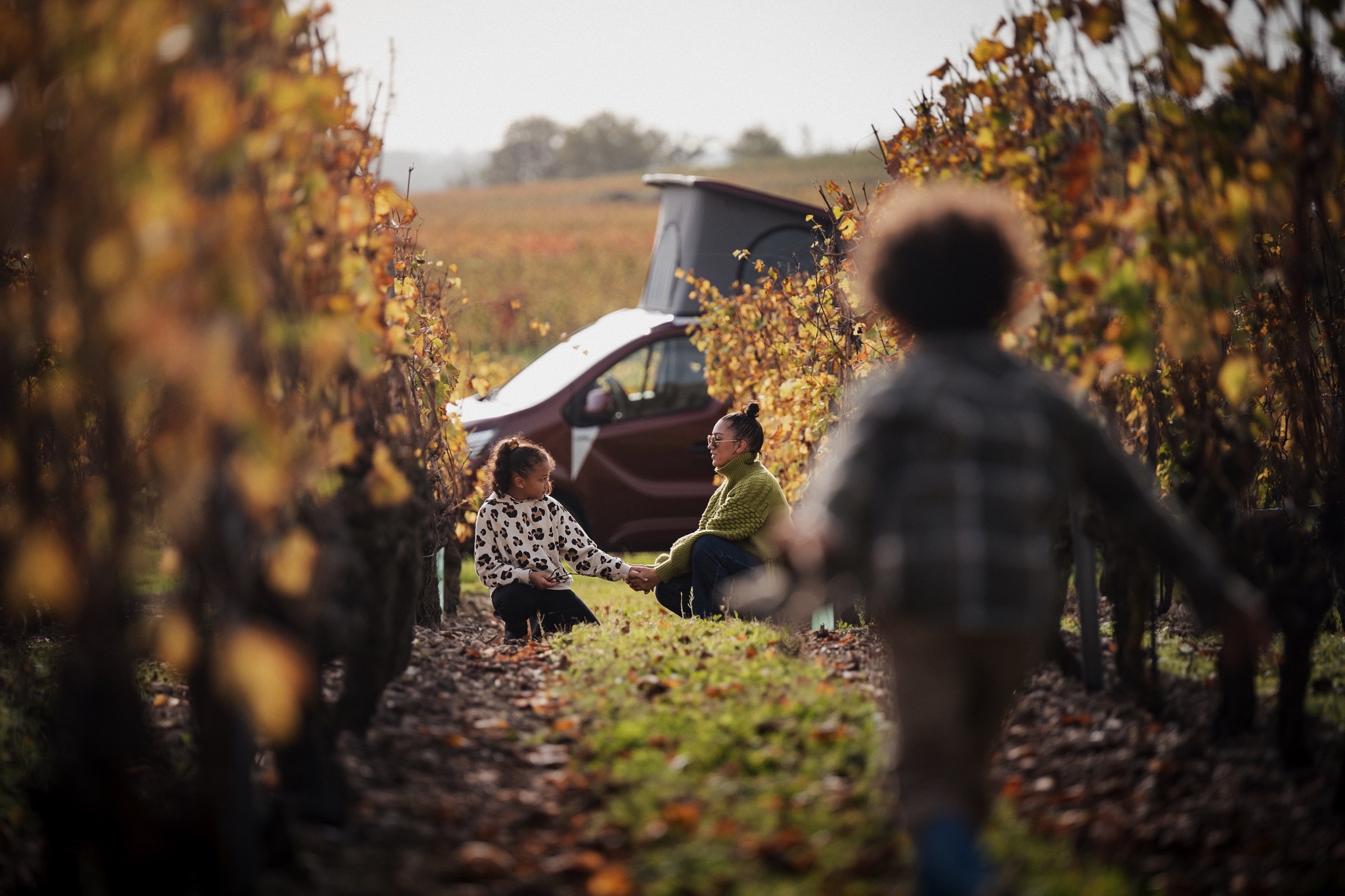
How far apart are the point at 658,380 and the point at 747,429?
3.36 m

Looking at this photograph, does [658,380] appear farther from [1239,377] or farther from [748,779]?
[1239,377]

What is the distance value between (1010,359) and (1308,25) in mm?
1548

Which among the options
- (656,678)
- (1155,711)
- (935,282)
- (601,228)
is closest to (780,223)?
(656,678)

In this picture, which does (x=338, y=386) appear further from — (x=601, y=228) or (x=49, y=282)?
(x=601, y=228)

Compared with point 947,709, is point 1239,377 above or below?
above

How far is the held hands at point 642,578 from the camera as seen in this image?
6.57 metres

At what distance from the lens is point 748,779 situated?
3.47 metres

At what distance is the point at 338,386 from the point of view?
348 centimetres

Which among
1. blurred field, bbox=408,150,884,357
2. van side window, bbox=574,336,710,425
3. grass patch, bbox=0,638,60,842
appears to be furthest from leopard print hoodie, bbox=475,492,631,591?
van side window, bbox=574,336,710,425

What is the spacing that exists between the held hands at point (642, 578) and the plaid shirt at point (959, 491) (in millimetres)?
4175

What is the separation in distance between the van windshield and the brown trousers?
7.24 meters

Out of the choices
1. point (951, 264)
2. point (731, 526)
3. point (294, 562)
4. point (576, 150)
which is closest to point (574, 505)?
point (731, 526)

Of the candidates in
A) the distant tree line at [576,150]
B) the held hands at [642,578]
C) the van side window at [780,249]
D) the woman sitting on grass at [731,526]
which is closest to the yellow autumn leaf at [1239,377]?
the woman sitting on grass at [731,526]

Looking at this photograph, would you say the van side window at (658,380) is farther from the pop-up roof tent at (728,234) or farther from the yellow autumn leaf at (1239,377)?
the yellow autumn leaf at (1239,377)
